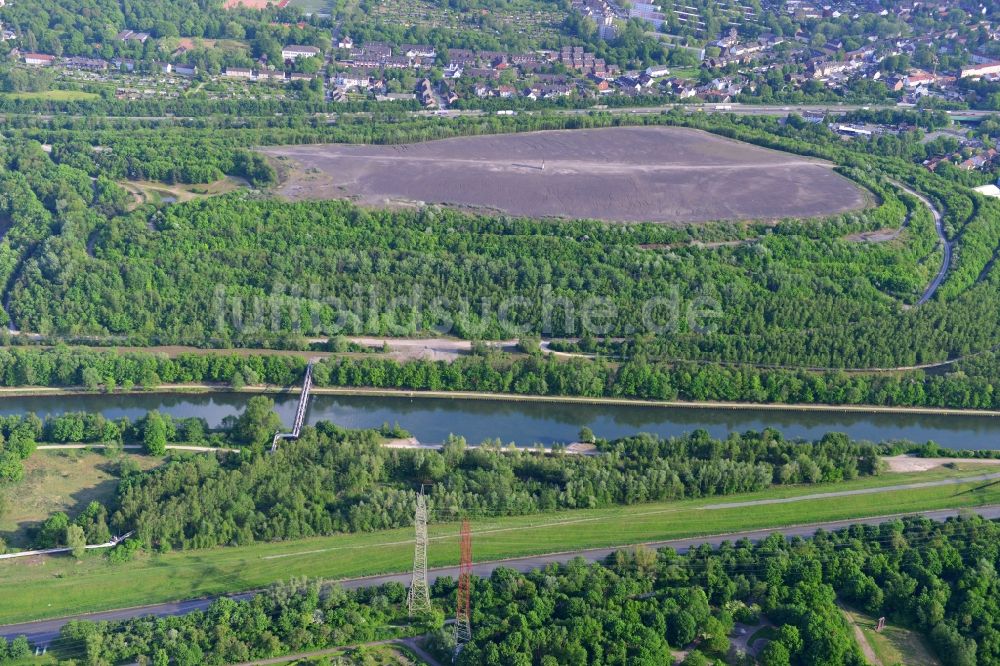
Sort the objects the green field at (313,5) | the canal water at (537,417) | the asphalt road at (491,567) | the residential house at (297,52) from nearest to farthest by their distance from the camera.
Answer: the asphalt road at (491,567)
the canal water at (537,417)
the residential house at (297,52)
the green field at (313,5)

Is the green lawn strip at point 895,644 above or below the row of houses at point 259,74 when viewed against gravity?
below

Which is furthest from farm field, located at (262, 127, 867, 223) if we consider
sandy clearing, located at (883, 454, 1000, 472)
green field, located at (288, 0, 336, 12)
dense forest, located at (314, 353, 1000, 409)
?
green field, located at (288, 0, 336, 12)

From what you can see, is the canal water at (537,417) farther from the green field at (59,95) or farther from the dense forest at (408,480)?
the green field at (59,95)

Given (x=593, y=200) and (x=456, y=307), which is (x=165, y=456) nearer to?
(x=456, y=307)

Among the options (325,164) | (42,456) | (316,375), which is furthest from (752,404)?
(325,164)

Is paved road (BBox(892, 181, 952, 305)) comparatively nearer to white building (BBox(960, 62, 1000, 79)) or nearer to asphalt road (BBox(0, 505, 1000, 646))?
asphalt road (BBox(0, 505, 1000, 646))

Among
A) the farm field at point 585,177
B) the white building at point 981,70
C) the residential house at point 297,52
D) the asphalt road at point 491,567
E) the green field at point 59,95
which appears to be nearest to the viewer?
the asphalt road at point 491,567

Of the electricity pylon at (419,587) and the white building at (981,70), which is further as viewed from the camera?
the white building at (981,70)

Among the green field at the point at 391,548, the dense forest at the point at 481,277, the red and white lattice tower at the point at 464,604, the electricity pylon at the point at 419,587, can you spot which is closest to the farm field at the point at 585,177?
the dense forest at the point at 481,277
